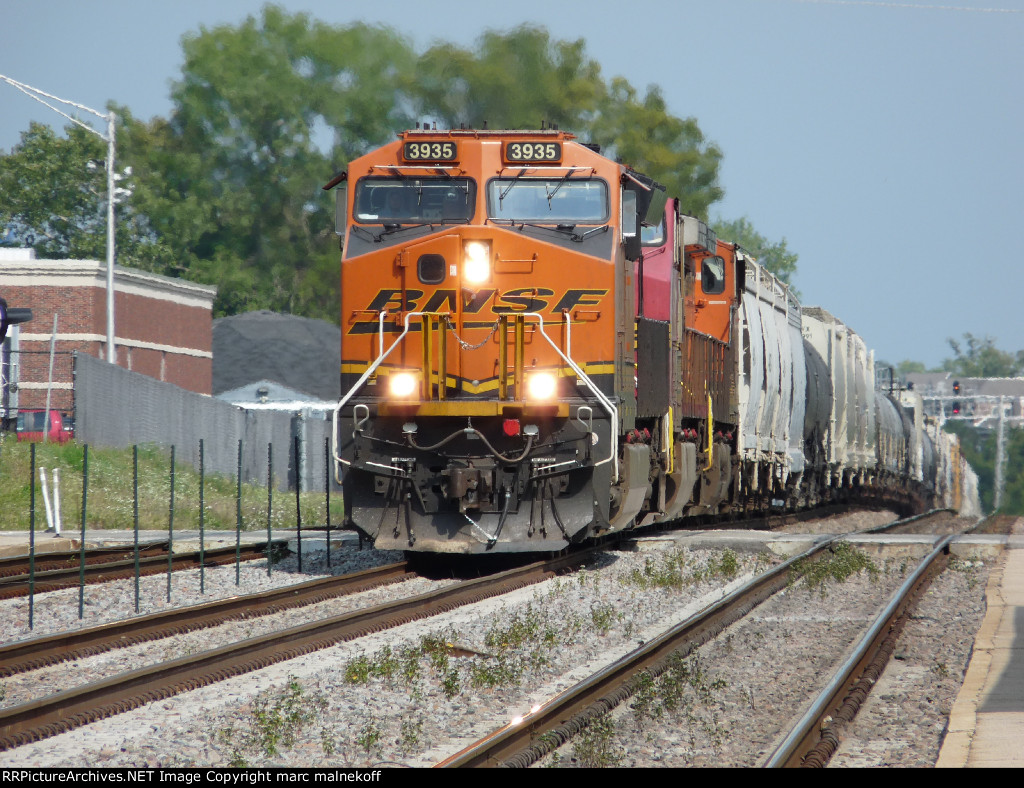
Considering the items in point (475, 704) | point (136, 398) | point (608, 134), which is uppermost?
point (608, 134)

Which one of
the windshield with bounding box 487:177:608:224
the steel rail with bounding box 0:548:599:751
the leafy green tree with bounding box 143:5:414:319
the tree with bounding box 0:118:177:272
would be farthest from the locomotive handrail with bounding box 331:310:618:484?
the tree with bounding box 0:118:177:272

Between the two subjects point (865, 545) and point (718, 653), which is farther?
point (865, 545)

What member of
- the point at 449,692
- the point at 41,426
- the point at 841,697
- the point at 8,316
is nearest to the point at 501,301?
the point at 8,316

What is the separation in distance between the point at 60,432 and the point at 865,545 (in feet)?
72.6

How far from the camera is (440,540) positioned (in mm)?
12500

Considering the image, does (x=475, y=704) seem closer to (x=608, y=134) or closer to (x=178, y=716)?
(x=178, y=716)

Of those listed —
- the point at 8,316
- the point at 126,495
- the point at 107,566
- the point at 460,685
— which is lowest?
the point at 460,685

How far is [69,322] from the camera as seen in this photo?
125 feet

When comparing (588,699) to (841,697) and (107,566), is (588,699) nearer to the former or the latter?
(841,697)

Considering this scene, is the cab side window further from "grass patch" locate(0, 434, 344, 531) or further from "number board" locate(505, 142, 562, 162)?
"grass patch" locate(0, 434, 344, 531)

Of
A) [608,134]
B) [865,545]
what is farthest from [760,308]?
[608,134]

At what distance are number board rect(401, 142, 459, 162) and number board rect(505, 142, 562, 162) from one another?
1.72ft

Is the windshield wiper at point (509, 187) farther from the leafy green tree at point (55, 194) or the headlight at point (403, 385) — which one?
the leafy green tree at point (55, 194)

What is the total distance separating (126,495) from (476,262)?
14.0 metres
